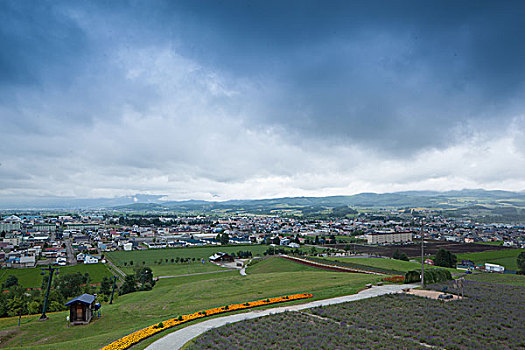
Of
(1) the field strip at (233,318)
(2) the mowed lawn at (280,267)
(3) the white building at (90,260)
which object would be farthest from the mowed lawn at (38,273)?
(1) the field strip at (233,318)

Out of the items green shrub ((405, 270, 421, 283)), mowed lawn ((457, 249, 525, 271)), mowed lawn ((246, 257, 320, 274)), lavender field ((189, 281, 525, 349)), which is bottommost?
mowed lawn ((457, 249, 525, 271))

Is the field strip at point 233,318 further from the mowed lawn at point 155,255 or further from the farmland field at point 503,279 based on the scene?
the mowed lawn at point 155,255

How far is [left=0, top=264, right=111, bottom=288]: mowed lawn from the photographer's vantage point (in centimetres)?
6247

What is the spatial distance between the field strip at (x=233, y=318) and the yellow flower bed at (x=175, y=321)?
128 centimetres

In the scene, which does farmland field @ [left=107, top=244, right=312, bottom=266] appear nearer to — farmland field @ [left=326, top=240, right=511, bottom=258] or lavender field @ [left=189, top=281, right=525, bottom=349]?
farmland field @ [left=326, top=240, right=511, bottom=258]

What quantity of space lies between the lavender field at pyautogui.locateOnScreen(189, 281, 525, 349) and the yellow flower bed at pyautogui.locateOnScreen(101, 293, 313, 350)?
3.86 m

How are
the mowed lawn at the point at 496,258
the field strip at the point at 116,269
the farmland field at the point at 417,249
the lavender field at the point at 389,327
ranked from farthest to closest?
the farmland field at the point at 417,249 → the mowed lawn at the point at 496,258 → the field strip at the point at 116,269 → the lavender field at the point at 389,327

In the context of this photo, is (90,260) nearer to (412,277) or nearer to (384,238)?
(412,277)

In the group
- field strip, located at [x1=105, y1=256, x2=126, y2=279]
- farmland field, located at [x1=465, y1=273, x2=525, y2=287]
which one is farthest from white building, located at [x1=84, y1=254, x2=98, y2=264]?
farmland field, located at [x1=465, y1=273, x2=525, y2=287]

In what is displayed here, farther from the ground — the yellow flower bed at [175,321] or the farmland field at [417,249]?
the yellow flower bed at [175,321]

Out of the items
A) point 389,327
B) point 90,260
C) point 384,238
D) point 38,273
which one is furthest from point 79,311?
point 384,238

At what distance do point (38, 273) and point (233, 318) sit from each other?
7139cm

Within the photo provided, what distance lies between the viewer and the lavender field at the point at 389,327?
50.4 feet

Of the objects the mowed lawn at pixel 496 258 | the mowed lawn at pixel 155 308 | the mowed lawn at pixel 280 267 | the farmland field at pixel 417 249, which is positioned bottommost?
the farmland field at pixel 417 249
